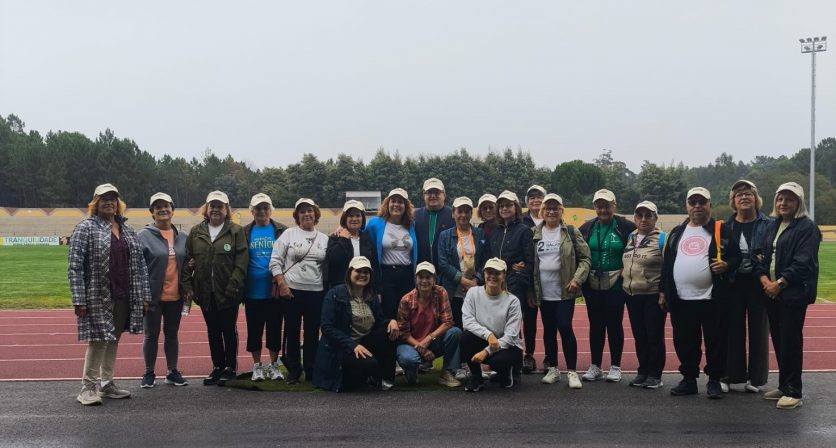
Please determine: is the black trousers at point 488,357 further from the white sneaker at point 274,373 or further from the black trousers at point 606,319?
the white sneaker at point 274,373

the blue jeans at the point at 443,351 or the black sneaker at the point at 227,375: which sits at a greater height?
the blue jeans at the point at 443,351

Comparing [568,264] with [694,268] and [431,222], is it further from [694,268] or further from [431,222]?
[431,222]

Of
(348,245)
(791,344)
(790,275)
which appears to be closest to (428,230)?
(348,245)

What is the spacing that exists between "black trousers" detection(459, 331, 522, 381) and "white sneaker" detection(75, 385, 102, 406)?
305 cm

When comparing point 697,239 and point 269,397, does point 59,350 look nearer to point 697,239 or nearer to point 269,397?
point 269,397

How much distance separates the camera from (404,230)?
699 centimetres

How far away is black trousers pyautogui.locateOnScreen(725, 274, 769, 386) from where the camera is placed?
20.4 feet

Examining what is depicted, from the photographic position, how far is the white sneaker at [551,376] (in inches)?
266

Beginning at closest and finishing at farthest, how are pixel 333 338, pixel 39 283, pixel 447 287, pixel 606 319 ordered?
pixel 333 338 → pixel 606 319 → pixel 447 287 → pixel 39 283

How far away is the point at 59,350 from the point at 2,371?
1434 millimetres

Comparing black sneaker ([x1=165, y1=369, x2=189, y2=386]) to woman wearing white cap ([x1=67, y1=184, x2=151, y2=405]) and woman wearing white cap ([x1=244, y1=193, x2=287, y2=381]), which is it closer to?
woman wearing white cap ([x1=67, y1=184, x2=151, y2=405])

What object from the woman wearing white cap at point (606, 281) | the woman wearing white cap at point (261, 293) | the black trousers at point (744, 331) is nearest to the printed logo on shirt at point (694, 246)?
the black trousers at point (744, 331)

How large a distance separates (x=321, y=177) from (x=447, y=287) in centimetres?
5769

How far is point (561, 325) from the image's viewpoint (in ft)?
22.2
